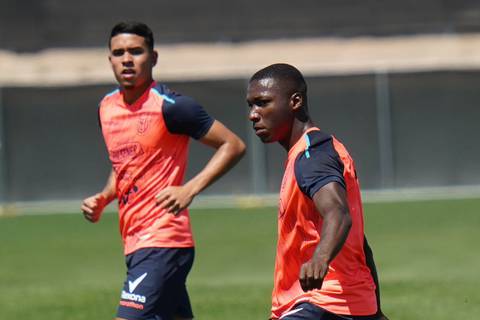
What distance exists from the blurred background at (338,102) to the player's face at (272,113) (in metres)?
21.6

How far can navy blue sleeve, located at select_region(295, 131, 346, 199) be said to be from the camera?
18.9 ft

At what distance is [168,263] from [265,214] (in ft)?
51.4

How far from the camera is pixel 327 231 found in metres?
5.65

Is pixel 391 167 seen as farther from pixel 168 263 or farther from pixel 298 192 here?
pixel 298 192

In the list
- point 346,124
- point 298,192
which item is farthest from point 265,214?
point 298,192

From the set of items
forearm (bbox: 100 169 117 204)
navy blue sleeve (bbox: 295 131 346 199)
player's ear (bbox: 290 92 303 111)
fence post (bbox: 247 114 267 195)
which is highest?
player's ear (bbox: 290 92 303 111)

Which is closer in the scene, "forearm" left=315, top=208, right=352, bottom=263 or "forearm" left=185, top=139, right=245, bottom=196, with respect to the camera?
"forearm" left=315, top=208, right=352, bottom=263

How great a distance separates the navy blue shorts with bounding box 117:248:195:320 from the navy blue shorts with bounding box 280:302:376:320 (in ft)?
5.77

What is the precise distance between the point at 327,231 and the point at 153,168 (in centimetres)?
268

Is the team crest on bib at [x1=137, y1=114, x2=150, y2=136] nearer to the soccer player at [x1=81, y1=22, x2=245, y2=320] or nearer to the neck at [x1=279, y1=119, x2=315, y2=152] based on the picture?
the soccer player at [x1=81, y1=22, x2=245, y2=320]

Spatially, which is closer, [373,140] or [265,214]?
[265,214]

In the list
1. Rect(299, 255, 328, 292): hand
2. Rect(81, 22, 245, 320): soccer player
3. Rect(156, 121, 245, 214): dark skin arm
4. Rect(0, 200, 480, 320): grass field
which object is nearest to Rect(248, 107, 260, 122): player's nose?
Rect(299, 255, 328, 292): hand

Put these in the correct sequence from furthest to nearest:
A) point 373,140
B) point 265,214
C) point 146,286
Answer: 1. point 373,140
2. point 265,214
3. point 146,286

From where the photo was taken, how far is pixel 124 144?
8.24m
